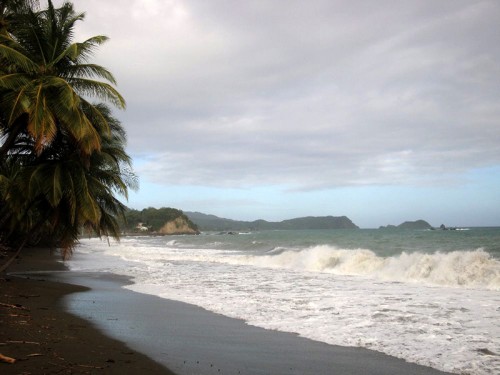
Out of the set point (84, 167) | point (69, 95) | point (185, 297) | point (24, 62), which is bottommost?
point (185, 297)

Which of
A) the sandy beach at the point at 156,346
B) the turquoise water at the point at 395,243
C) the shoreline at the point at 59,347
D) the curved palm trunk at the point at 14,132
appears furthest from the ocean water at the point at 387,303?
the turquoise water at the point at 395,243

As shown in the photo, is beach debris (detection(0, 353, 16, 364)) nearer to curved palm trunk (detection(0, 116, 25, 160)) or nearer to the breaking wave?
curved palm trunk (detection(0, 116, 25, 160))

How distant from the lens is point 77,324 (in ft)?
26.4

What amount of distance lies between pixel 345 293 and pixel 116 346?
318 inches

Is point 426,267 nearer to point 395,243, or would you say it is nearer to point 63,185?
point 63,185

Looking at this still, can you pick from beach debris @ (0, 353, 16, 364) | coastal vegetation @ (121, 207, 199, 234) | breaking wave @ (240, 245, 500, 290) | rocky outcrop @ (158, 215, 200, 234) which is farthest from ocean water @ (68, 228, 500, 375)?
rocky outcrop @ (158, 215, 200, 234)

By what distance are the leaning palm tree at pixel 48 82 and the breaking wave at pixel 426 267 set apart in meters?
13.5

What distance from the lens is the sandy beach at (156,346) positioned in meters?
5.52

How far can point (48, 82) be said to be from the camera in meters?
9.58

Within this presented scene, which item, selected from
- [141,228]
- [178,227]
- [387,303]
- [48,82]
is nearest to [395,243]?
[387,303]

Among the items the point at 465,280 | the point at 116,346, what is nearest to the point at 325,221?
the point at 465,280

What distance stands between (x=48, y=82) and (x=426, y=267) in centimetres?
1582

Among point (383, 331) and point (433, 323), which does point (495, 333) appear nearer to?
point (433, 323)

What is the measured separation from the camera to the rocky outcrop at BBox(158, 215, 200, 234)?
141 meters
